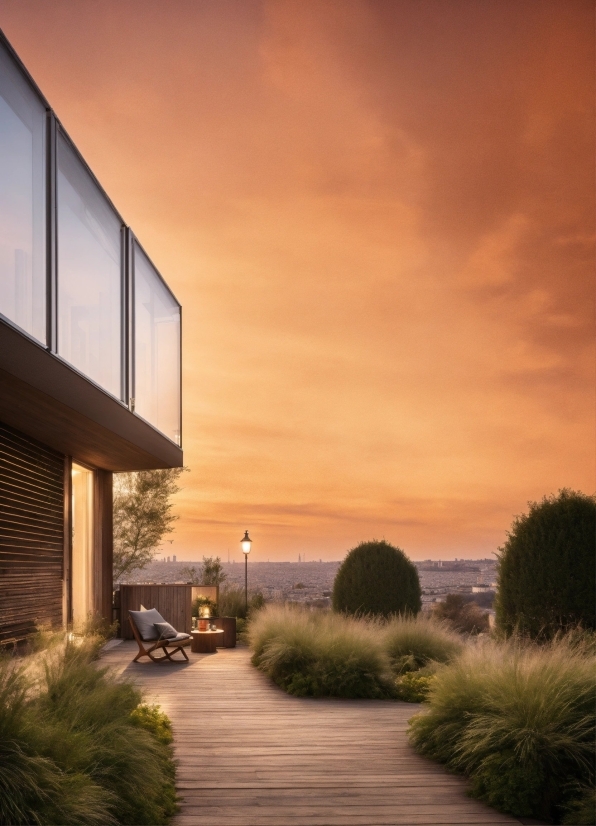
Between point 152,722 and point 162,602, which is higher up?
point 152,722

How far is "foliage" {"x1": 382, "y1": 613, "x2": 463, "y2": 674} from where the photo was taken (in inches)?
394

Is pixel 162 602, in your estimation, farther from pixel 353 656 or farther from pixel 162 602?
pixel 353 656

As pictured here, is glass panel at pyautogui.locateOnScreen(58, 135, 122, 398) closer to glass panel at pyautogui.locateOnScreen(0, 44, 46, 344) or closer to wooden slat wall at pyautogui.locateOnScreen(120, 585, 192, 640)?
glass panel at pyautogui.locateOnScreen(0, 44, 46, 344)

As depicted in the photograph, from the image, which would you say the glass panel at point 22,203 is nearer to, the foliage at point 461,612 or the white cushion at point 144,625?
the white cushion at point 144,625

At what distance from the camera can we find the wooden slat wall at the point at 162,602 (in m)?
15.4

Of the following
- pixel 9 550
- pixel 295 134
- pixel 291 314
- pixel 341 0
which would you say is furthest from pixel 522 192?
pixel 9 550

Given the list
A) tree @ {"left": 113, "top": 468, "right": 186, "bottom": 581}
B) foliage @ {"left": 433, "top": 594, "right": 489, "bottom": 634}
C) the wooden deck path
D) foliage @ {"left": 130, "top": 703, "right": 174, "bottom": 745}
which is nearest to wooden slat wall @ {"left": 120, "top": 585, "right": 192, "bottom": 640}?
foliage @ {"left": 433, "top": 594, "right": 489, "bottom": 634}

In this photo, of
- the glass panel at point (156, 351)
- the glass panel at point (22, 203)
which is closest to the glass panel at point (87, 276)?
the glass panel at point (22, 203)

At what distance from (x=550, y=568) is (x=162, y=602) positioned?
28.7 ft

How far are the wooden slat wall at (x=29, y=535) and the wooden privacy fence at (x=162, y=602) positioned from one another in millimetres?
4171

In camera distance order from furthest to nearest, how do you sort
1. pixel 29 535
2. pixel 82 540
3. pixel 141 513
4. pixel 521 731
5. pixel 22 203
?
pixel 141 513
pixel 82 540
pixel 29 535
pixel 22 203
pixel 521 731

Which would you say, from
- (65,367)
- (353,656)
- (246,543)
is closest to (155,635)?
(353,656)

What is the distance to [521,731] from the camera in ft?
17.2

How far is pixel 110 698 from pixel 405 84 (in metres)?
7.75
